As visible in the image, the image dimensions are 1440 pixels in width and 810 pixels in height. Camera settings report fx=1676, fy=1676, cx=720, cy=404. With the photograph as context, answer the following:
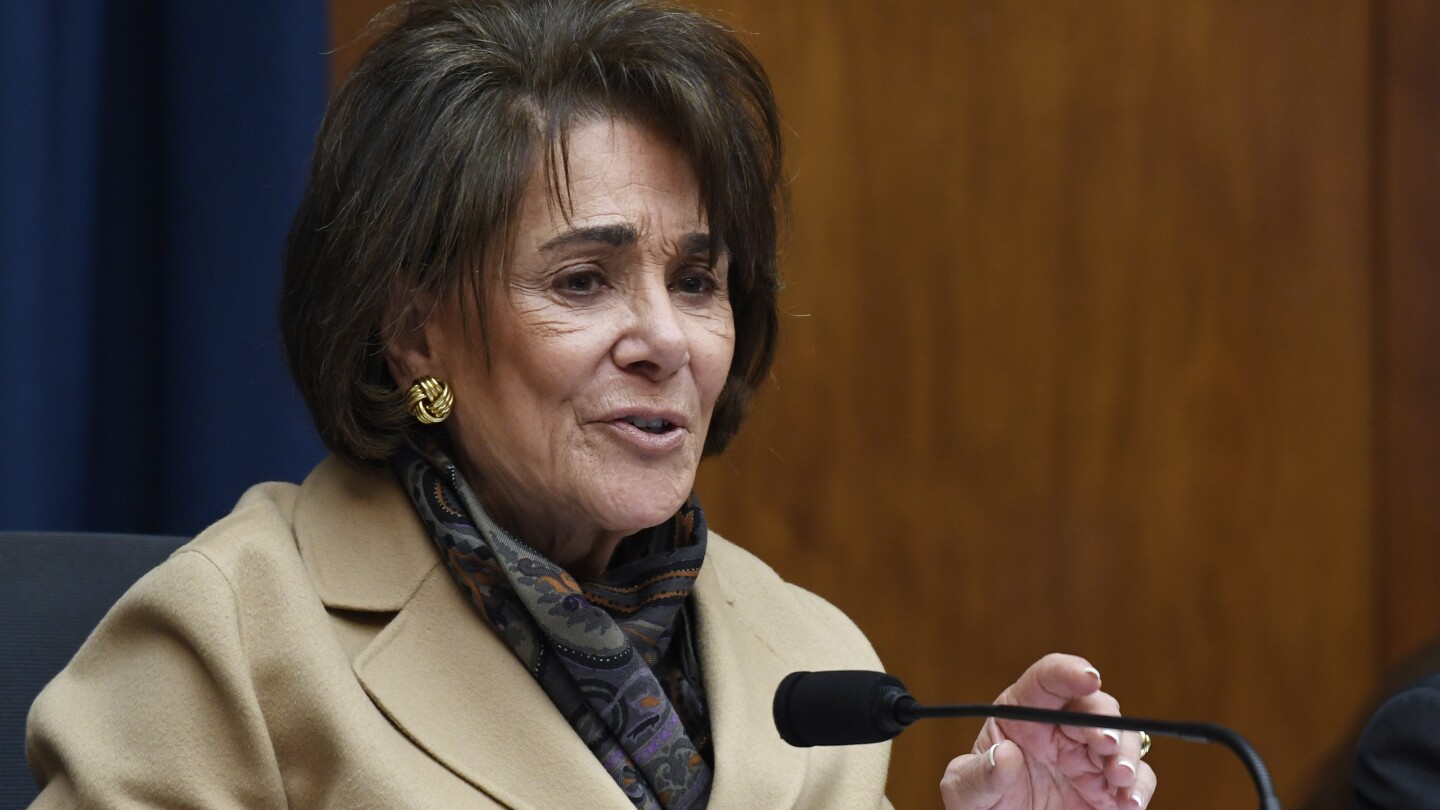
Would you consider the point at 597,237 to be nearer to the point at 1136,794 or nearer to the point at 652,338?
the point at 652,338

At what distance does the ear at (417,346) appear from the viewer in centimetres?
167

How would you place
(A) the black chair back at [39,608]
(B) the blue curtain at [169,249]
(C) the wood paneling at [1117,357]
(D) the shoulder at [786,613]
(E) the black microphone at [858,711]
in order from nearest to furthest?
1. (E) the black microphone at [858,711]
2. (A) the black chair back at [39,608]
3. (D) the shoulder at [786,613]
4. (B) the blue curtain at [169,249]
5. (C) the wood paneling at [1117,357]

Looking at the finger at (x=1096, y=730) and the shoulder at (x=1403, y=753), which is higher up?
the finger at (x=1096, y=730)

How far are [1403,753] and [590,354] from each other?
82 cm

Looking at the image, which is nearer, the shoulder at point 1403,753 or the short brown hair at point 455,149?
the shoulder at point 1403,753

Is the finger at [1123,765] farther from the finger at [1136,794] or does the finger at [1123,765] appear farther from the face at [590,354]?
the face at [590,354]

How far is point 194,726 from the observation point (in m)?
1.42

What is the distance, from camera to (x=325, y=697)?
147cm

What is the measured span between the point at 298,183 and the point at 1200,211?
1524 millimetres

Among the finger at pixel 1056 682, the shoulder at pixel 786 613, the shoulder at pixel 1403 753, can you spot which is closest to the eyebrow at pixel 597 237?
the shoulder at pixel 786 613

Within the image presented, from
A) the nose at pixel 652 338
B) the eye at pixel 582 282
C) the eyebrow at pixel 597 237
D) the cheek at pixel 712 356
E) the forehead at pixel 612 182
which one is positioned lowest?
the cheek at pixel 712 356

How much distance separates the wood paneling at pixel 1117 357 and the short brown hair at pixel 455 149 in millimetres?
1007

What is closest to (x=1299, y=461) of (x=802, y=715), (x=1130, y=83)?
(x=1130, y=83)

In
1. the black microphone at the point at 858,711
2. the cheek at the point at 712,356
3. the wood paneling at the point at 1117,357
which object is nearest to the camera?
the black microphone at the point at 858,711
